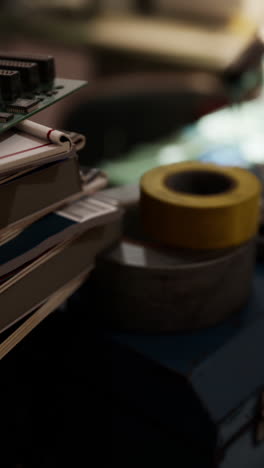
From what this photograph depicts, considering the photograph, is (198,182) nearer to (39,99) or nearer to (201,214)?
(201,214)

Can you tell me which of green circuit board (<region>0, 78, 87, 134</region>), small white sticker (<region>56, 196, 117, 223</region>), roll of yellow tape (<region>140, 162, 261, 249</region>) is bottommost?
roll of yellow tape (<region>140, 162, 261, 249</region>)

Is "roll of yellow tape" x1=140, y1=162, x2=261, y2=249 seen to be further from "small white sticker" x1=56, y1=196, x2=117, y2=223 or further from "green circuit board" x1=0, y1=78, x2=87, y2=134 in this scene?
"green circuit board" x1=0, y1=78, x2=87, y2=134

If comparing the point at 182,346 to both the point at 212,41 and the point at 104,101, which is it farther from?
the point at 212,41

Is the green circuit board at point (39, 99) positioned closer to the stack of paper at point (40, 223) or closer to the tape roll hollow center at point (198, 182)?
the stack of paper at point (40, 223)

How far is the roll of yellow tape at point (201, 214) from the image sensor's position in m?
0.81

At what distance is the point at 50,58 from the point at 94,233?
25 cm

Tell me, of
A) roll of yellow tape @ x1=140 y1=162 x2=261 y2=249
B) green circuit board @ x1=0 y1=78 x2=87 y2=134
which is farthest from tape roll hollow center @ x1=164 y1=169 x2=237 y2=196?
green circuit board @ x1=0 y1=78 x2=87 y2=134

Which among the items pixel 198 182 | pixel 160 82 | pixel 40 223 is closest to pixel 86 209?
pixel 40 223

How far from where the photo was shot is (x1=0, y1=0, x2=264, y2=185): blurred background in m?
1.47

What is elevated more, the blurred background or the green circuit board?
the green circuit board

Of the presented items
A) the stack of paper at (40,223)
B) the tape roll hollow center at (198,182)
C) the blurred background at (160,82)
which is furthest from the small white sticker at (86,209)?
the blurred background at (160,82)

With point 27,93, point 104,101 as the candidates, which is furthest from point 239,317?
point 104,101

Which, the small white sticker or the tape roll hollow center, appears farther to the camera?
the tape roll hollow center

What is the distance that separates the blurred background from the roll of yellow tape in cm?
38
